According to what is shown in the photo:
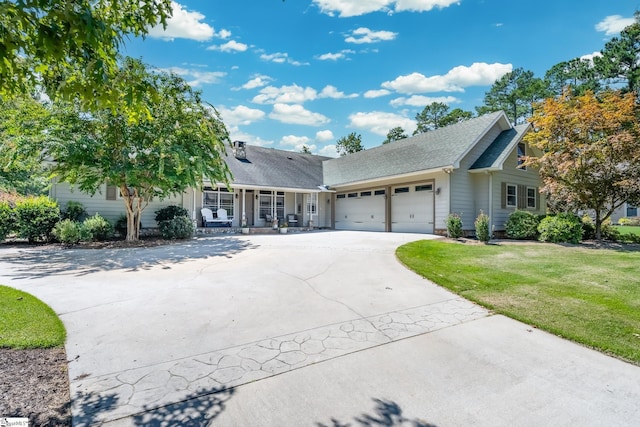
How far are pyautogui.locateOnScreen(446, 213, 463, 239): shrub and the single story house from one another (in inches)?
47.4

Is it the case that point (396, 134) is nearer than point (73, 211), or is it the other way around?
point (73, 211)

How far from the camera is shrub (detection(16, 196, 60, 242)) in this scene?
11.3m

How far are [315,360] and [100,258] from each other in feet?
27.1

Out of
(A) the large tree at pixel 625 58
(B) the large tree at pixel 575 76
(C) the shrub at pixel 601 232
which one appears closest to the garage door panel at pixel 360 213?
(C) the shrub at pixel 601 232

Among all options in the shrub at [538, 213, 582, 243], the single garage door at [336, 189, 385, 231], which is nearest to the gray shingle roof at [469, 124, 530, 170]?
the shrub at [538, 213, 582, 243]

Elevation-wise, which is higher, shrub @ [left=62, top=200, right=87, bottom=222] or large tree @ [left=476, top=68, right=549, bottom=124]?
large tree @ [left=476, top=68, right=549, bottom=124]

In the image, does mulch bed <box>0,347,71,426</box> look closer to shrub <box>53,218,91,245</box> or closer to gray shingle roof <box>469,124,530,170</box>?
shrub <box>53,218,91,245</box>

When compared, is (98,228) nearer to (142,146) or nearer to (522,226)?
(142,146)

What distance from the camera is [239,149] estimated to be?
20203 millimetres

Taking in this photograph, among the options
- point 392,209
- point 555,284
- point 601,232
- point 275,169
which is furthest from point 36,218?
point 601,232

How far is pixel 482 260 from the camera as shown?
8.31 m

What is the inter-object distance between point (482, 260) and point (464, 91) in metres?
24.3

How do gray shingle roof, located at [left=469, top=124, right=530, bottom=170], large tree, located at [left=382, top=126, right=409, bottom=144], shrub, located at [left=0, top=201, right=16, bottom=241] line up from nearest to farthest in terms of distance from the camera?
shrub, located at [left=0, top=201, right=16, bottom=241] → gray shingle roof, located at [left=469, top=124, right=530, bottom=170] → large tree, located at [left=382, top=126, right=409, bottom=144]

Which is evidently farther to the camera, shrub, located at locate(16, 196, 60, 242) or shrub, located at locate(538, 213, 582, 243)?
shrub, located at locate(538, 213, 582, 243)
